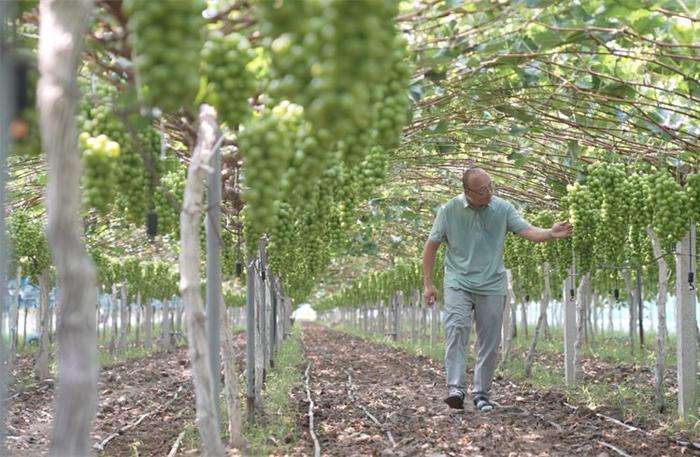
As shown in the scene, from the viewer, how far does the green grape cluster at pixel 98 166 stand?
284cm

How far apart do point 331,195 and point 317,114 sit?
2080mm

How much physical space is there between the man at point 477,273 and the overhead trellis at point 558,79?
0.64 m

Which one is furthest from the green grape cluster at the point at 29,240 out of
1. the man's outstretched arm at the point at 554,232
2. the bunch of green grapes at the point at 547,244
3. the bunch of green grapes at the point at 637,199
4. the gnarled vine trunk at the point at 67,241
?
the gnarled vine trunk at the point at 67,241

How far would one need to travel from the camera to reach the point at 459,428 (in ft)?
19.6

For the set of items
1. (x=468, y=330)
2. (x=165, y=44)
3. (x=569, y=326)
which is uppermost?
(x=165, y=44)

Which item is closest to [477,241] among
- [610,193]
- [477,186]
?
[477,186]

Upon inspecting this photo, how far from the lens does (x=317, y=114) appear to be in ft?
6.57

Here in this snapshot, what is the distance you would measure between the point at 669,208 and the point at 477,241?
1.64 m

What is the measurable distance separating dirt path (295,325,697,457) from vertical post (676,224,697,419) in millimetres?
659

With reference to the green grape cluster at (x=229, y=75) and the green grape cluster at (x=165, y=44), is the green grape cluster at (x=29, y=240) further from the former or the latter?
the green grape cluster at (x=165, y=44)

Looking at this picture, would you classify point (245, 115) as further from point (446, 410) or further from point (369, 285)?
point (369, 285)

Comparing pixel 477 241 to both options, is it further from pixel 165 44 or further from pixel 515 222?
pixel 165 44

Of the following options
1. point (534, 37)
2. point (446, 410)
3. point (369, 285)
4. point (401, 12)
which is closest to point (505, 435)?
point (446, 410)

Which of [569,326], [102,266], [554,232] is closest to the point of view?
[554,232]
